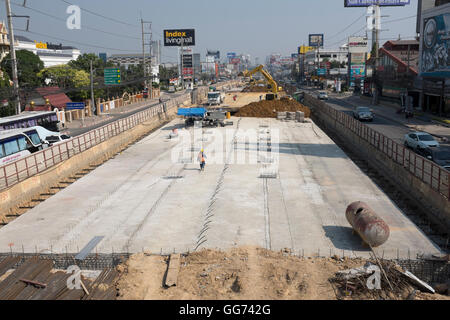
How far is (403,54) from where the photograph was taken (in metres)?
81.3

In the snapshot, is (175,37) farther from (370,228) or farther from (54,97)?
(370,228)

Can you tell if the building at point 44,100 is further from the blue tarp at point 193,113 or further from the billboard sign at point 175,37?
the billboard sign at point 175,37

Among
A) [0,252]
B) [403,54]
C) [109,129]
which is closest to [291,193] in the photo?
[0,252]

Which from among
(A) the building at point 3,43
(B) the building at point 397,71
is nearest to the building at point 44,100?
(B) the building at point 397,71

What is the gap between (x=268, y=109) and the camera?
224ft

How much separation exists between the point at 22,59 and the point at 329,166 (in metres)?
91.8

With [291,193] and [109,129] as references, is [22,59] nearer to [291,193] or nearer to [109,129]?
[109,129]

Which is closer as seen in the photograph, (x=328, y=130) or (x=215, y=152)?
(x=215, y=152)

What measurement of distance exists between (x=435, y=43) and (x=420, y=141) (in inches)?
1235

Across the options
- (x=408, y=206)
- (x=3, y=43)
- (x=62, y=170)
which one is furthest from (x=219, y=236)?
(x=3, y=43)

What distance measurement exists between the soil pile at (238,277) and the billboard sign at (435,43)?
1756 inches

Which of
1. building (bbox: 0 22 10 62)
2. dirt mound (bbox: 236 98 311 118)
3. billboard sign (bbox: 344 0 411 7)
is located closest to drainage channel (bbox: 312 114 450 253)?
dirt mound (bbox: 236 98 311 118)

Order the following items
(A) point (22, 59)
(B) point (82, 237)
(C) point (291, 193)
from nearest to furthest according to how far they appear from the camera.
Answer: (B) point (82, 237) < (C) point (291, 193) < (A) point (22, 59)
